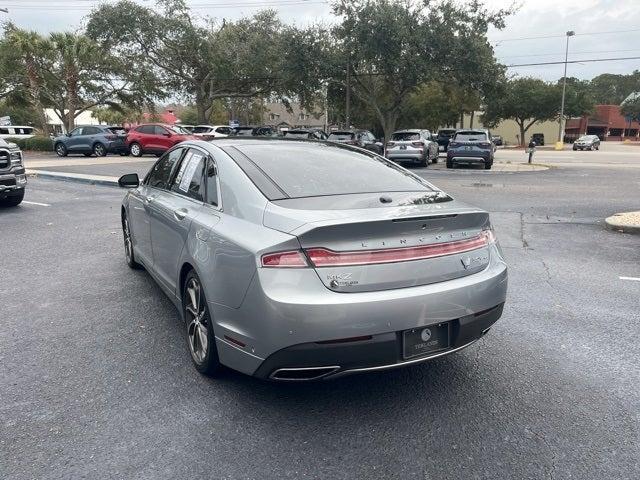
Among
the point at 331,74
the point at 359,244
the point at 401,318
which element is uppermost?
the point at 331,74

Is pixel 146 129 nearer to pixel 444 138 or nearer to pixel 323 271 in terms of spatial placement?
pixel 444 138

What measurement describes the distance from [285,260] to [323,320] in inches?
14.7

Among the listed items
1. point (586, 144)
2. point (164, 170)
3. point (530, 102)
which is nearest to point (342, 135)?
point (164, 170)

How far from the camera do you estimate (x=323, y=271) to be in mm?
2709

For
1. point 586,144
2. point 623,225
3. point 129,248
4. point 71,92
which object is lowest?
point 586,144

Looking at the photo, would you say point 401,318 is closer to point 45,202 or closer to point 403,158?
point 45,202

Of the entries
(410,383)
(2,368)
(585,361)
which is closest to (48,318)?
(2,368)

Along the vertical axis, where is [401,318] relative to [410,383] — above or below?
above

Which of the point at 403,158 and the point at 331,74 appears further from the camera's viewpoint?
the point at 331,74

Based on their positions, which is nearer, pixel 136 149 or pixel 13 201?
pixel 13 201

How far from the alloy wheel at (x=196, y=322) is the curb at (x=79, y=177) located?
11.8 m

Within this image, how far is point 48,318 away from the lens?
4.53 metres

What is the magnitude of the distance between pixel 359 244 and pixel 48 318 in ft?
10.4

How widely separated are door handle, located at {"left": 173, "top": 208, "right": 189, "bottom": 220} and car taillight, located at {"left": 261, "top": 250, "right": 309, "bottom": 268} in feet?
4.05
